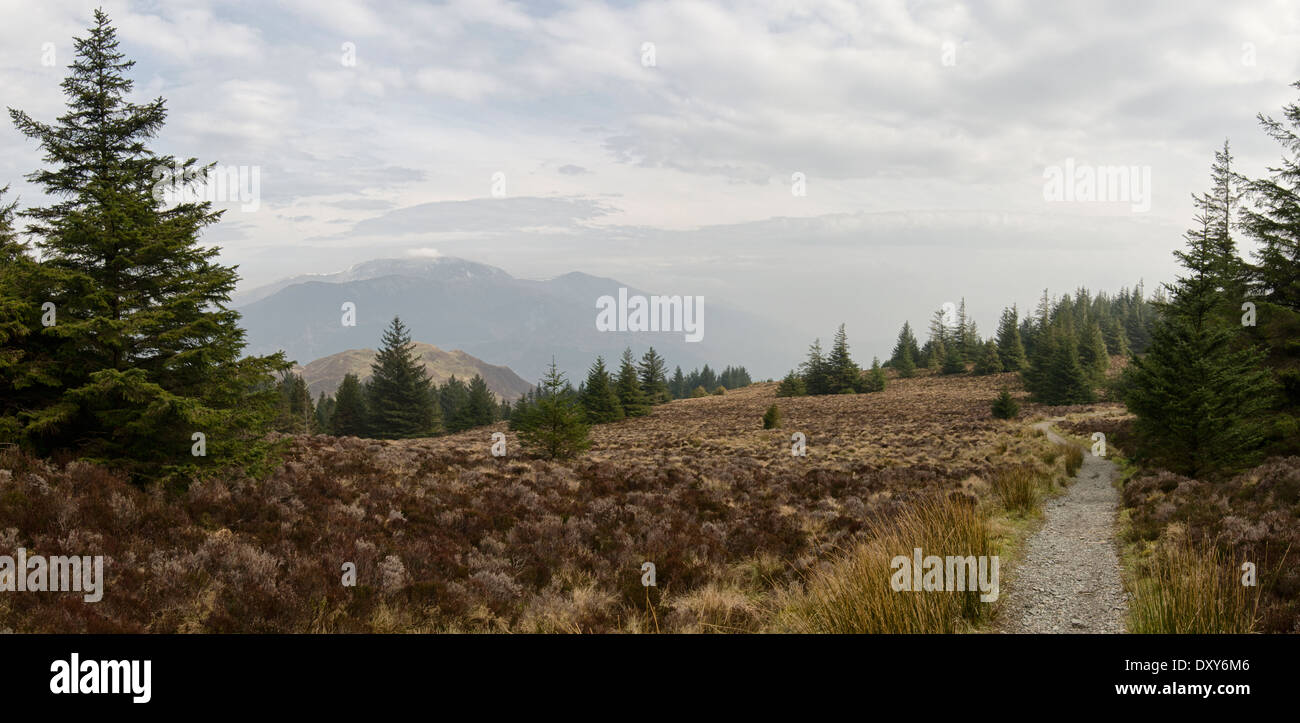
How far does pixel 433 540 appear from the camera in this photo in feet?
30.0

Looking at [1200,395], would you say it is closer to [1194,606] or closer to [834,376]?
[1194,606]

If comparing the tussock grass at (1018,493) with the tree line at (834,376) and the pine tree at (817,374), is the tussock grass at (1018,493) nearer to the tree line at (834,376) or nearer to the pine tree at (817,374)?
the tree line at (834,376)

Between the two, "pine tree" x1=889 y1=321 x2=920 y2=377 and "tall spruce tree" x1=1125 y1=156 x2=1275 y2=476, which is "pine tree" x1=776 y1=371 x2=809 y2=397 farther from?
"tall spruce tree" x1=1125 y1=156 x2=1275 y2=476

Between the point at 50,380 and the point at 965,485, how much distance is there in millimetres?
20251

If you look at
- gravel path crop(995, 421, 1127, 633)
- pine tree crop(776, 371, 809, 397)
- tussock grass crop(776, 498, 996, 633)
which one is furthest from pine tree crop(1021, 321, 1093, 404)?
tussock grass crop(776, 498, 996, 633)

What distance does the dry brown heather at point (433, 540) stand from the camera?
20.1 ft

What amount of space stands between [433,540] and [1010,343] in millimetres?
90959

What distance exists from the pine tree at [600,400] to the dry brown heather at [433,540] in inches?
1319

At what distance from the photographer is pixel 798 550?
32.4 ft

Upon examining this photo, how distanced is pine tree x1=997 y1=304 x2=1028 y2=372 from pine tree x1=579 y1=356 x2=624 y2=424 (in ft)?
183

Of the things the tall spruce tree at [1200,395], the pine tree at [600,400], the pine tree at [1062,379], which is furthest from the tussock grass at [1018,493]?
the pine tree at [1062,379]
